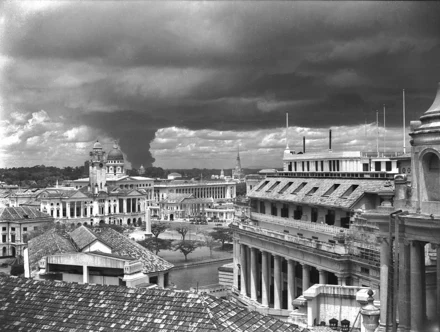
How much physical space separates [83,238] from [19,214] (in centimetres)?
7452

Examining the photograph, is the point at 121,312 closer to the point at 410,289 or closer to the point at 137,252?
the point at 410,289

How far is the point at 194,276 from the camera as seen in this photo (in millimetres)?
89438

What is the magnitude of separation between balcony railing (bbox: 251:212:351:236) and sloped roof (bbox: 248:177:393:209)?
7.80 ft

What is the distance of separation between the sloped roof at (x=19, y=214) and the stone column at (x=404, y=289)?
11588 centimetres

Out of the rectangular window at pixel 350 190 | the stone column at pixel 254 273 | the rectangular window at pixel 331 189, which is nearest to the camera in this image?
the rectangular window at pixel 350 190

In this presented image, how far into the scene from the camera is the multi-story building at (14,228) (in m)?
119

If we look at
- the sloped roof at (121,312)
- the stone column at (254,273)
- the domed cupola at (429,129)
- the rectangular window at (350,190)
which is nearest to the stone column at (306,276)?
the rectangular window at (350,190)

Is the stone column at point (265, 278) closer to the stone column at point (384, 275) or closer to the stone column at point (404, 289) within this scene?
the stone column at point (384, 275)

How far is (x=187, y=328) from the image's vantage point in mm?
19922

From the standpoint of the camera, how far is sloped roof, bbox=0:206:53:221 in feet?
400

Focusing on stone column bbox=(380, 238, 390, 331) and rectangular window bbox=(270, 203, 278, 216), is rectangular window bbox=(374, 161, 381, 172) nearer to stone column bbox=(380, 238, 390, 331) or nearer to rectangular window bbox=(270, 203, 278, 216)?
rectangular window bbox=(270, 203, 278, 216)

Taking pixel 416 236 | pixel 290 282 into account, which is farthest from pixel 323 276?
pixel 416 236

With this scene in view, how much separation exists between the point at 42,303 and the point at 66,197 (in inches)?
6812

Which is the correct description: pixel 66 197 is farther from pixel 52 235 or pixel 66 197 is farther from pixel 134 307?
pixel 134 307
